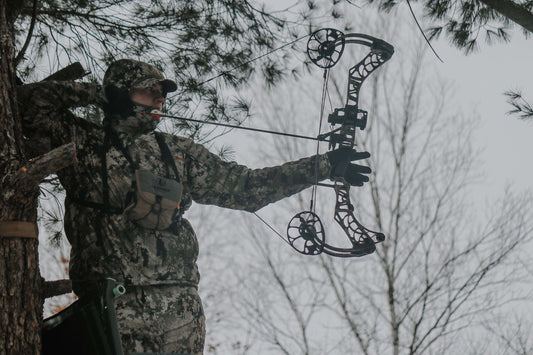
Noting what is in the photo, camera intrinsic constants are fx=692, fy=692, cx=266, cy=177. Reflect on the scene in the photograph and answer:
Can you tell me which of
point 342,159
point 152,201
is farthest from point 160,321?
point 342,159

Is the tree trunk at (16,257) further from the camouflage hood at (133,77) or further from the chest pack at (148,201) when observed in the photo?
the camouflage hood at (133,77)

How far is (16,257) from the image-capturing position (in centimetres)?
266

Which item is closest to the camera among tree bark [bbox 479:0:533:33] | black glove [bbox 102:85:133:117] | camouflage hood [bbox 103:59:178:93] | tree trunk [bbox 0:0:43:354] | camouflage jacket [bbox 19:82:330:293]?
tree trunk [bbox 0:0:43:354]

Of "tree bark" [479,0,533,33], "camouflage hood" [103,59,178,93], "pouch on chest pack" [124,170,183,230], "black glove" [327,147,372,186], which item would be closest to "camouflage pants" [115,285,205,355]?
"pouch on chest pack" [124,170,183,230]

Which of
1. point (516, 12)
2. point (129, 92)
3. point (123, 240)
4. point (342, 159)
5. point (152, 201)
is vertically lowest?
point (123, 240)

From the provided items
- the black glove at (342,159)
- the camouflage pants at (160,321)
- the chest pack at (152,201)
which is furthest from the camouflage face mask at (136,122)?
the black glove at (342,159)

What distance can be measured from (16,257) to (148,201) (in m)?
0.61

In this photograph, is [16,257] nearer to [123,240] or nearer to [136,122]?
[123,240]

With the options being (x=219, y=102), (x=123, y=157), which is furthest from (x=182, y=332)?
(x=219, y=102)

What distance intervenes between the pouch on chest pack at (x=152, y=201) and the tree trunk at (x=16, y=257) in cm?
44

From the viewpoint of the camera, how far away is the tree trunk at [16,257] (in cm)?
257

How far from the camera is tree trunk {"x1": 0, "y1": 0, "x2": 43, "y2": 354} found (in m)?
2.57

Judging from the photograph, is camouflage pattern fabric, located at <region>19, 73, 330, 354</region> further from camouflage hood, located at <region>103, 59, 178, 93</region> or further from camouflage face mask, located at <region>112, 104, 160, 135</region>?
camouflage hood, located at <region>103, 59, 178, 93</region>

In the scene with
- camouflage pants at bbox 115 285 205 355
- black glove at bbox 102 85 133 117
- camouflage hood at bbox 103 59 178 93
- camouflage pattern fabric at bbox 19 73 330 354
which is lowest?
camouflage pants at bbox 115 285 205 355
